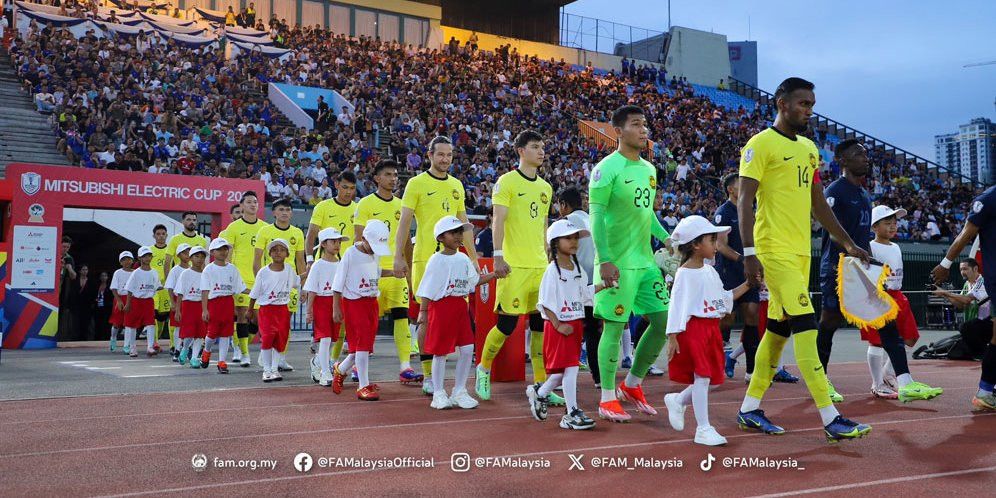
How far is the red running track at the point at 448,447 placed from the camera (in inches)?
167

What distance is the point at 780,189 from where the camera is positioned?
561cm

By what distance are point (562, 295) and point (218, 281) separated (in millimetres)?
6395

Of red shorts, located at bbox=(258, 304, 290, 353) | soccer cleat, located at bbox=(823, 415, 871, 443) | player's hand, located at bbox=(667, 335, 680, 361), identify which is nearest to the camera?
soccer cleat, located at bbox=(823, 415, 871, 443)

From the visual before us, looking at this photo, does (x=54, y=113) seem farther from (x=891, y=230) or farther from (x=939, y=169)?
(x=939, y=169)

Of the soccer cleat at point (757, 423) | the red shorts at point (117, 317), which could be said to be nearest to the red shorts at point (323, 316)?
the soccer cleat at point (757, 423)

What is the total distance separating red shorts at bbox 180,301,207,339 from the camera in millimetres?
11547

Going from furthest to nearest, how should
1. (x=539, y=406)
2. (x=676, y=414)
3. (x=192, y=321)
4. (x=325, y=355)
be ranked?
1. (x=192, y=321)
2. (x=325, y=355)
3. (x=539, y=406)
4. (x=676, y=414)

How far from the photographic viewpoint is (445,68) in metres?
32.8

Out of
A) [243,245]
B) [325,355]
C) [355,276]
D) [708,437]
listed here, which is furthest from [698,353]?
[243,245]

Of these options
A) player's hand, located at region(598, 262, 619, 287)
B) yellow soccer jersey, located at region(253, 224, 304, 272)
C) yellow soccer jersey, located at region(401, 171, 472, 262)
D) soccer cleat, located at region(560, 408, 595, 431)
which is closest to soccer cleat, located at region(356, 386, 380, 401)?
yellow soccer jersey, located at region(401, 171, 472, 262)

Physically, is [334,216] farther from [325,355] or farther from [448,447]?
[448,447]

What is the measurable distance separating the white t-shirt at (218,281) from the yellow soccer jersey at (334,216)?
1.60 metres

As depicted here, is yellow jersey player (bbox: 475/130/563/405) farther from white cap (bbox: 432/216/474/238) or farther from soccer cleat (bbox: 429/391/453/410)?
soccer cleat (bbox: 429/391/453/410)

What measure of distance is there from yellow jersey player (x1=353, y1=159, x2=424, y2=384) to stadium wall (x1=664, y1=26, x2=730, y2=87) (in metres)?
37.1
